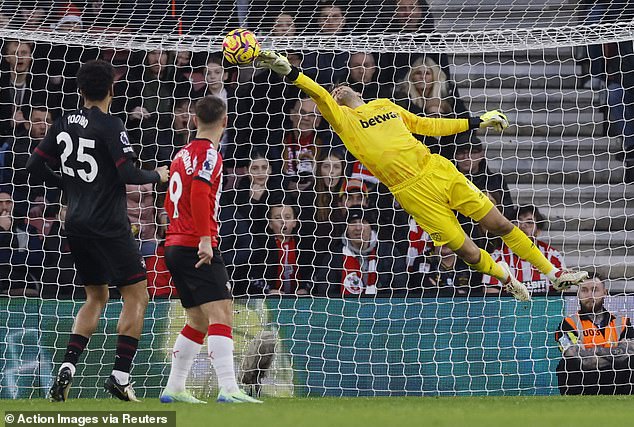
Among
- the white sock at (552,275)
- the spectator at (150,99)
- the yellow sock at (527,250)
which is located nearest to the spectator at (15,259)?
the spectator at (150,99)

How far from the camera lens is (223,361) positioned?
21.3 feet

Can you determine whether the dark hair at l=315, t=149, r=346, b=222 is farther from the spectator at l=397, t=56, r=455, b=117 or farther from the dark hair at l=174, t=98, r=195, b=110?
the dark hair at l=174, t=98, r=195, b=110

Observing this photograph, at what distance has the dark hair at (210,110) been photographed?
6.55 metres

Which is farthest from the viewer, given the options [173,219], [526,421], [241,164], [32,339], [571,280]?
[241,164]

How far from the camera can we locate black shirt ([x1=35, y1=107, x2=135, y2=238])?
6.95 meters

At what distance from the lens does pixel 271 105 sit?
10.4m

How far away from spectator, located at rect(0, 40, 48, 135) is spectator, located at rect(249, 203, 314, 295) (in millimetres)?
2377

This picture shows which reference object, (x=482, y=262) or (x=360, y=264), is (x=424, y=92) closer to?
(x=360, y=264)

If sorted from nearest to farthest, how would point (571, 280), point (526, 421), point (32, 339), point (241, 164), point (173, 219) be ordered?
point (526, 421)
point (173, 219)
point (571, 280)
point (32, 339)
point (241, 164)

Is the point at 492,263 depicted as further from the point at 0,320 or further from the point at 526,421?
the point at 0,320

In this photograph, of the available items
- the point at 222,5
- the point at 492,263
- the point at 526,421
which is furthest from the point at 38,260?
the point at 526,421

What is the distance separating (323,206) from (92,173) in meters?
3.38

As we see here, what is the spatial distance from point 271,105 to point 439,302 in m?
2.58

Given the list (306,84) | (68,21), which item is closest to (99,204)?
(306,84)
